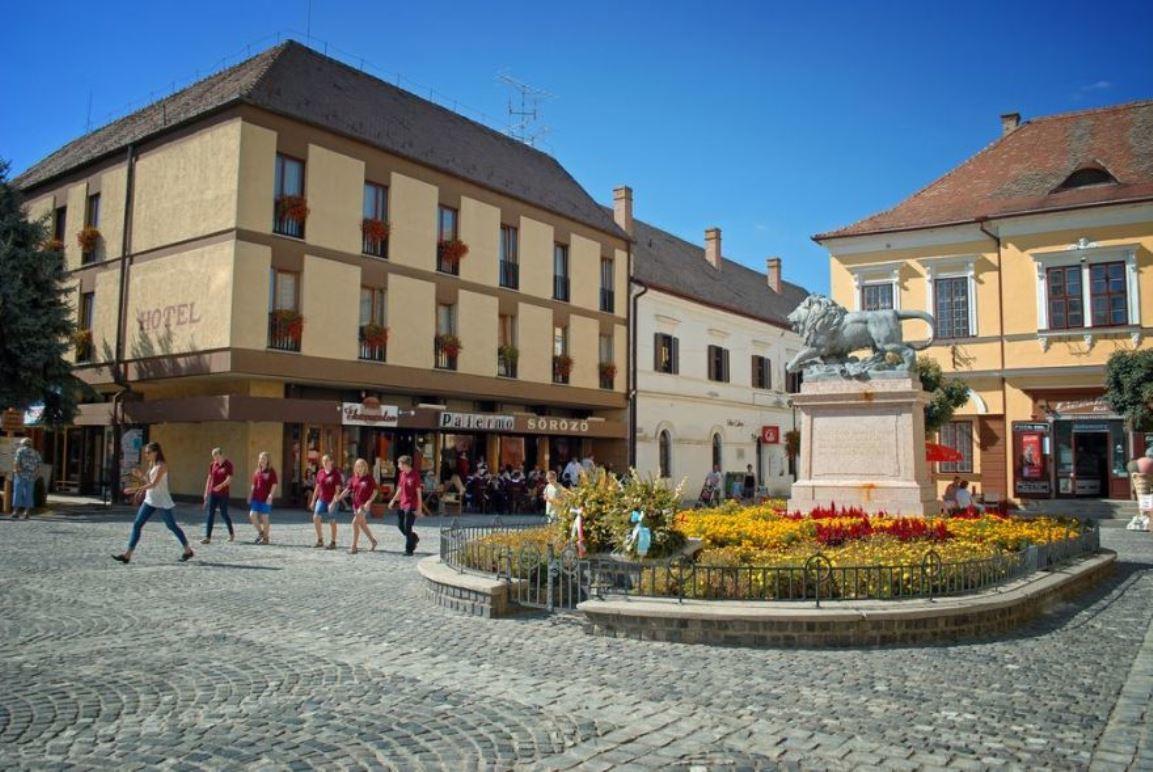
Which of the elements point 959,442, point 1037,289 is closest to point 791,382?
point 959,442

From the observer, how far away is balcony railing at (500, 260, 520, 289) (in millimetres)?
32344

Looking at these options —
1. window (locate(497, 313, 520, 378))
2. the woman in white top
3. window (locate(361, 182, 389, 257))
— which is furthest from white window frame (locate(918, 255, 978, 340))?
the woman in white top

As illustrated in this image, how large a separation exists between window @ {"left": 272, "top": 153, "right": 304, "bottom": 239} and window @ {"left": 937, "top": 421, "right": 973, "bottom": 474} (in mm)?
21622

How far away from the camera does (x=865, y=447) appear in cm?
1467

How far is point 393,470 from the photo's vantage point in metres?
28.7

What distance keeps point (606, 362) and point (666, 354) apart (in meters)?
4.29

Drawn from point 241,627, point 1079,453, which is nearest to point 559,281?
point 1079,453

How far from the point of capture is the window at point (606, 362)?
119 ft

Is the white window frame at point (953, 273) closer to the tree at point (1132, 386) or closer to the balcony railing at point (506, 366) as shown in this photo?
the tree at point (1132, 386)

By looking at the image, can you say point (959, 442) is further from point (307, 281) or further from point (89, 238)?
point (89, 238)

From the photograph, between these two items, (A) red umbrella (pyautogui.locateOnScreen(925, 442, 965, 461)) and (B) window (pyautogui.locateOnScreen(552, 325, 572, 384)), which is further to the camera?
(B) window (pyautogui.locateOnScreen(552, 325, 572, 384))

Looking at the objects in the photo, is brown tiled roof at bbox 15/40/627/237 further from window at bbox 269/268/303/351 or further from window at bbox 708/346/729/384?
window at bbox 708/346/729/384

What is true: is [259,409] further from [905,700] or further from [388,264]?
[905,700]

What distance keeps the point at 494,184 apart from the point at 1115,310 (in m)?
20.5
